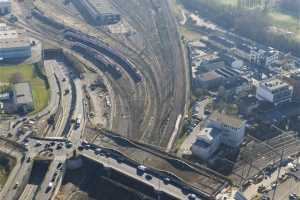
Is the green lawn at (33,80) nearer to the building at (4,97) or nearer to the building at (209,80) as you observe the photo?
the building at (4,97)

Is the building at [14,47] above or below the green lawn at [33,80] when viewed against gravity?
above

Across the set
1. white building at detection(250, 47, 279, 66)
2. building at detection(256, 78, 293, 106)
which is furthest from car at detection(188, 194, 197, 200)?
white building at detection(250, 47, 279, 66)

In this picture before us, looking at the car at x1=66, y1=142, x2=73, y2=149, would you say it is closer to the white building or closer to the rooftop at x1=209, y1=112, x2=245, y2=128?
the rooftop at x1=209, y1=112, x2=245, y2=128

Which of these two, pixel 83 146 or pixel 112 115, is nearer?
pixel 83 146

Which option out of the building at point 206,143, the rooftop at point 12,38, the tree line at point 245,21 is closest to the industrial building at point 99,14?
the rooftop at point 12,38

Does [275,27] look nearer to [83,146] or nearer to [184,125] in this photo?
[184,125]

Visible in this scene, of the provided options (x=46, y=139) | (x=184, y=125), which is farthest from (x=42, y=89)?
(x=184, y=125)
